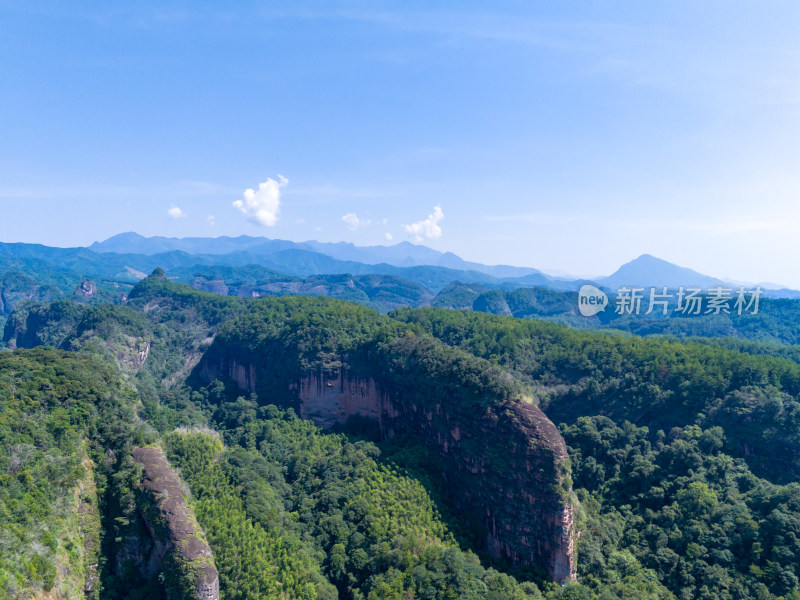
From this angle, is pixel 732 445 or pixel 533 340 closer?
pixel 732 445

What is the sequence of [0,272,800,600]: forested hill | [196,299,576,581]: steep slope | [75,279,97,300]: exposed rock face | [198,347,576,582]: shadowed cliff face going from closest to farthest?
[0,272,800,600]: forested hill < [198,347,576,582]: shadowed cliff face < [196,299,576,581]: steep slope < [75,279,97,300]: exposed rock face

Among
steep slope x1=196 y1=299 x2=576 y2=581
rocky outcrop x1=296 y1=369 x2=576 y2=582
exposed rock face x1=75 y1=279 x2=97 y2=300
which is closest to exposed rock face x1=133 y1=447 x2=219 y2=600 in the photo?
rocky outcrop x1=296 y1=369 x2=576 y2=582

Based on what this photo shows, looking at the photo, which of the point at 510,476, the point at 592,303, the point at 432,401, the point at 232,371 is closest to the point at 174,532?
the point at 510,476

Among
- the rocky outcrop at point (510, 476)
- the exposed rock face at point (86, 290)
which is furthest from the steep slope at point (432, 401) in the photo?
the exposed rock face at point (86, 290)

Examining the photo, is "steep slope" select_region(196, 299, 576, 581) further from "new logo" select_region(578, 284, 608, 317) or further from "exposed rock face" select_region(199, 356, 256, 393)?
"new logo" select_region(578, 284, 608, 317)

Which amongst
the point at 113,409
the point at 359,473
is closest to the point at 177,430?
the point at 113,409

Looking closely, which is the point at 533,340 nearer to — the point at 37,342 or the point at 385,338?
the point at 385,338

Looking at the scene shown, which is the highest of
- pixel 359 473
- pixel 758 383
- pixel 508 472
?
pixel 758 383
